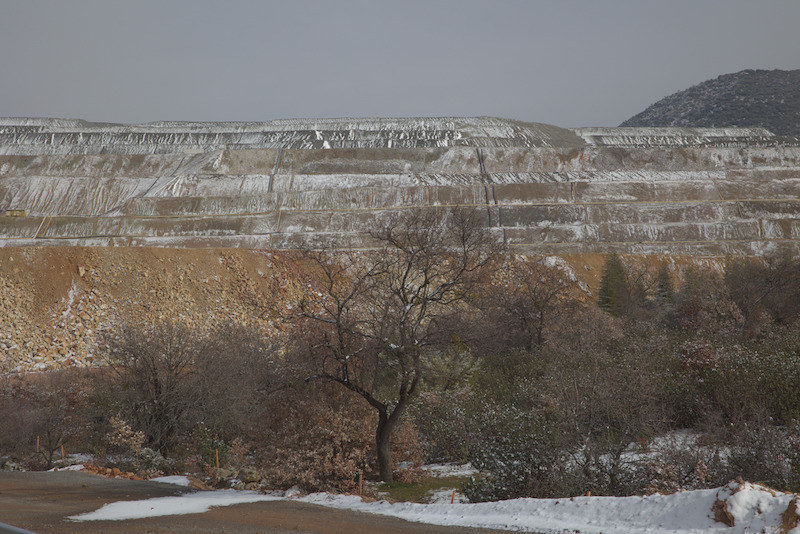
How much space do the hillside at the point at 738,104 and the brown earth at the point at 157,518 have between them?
366ft

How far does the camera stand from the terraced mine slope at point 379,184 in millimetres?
42281

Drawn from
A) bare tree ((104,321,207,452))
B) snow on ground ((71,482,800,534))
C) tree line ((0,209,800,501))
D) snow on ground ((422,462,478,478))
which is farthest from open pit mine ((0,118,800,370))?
snow on ground ((71,482,800,534))

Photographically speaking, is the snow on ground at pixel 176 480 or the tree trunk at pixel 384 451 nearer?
the tree trunk at pixel 384 451

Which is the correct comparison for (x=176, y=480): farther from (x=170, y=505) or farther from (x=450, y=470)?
(x=450, y=470)

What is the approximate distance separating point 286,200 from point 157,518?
3882 centimetres

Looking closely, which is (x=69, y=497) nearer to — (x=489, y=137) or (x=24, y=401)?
(x=24, y=401)

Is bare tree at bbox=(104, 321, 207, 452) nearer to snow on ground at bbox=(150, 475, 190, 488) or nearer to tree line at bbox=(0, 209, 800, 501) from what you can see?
tree line at bbox=(0, 209, 800, 501)

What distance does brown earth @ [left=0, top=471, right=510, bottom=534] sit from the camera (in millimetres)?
8367

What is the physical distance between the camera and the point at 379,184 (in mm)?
50750

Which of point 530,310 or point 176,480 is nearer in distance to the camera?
point 176,480

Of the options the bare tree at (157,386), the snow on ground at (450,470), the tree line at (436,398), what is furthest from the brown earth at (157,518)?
the bare tree at (157,386)

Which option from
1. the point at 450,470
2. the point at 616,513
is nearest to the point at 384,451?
the point at 450,470

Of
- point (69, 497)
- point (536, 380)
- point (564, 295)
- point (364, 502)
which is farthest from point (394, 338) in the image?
point (564, 295)

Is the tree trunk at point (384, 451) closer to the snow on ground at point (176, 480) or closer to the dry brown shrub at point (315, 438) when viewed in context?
the dry brown shrub at point (315, 438)
